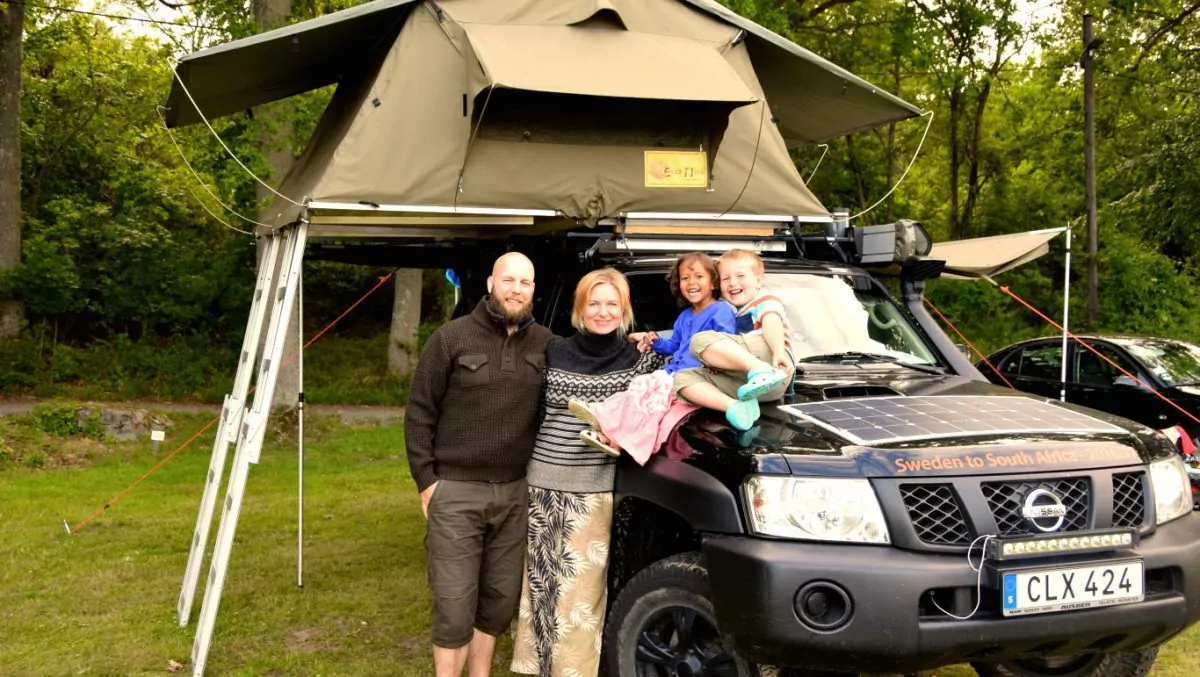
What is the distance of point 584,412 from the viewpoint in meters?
3.94

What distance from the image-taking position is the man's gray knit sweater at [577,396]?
4141 millimetres

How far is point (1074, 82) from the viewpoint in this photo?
887 inches

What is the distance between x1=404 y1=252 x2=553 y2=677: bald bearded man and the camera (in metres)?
4.13

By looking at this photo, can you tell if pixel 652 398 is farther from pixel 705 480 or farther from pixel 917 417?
pixel 917 417

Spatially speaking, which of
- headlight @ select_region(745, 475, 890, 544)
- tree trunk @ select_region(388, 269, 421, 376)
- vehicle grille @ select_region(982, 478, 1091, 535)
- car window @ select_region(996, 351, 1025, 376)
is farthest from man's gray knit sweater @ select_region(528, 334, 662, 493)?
tree trunk @ select_region(388, 269, 421, 376)

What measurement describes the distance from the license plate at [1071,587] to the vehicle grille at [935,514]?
202 millimetres

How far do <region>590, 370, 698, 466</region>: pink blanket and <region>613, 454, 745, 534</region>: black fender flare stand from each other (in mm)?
112

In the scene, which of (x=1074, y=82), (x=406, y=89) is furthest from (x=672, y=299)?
(x=1074, y=82)

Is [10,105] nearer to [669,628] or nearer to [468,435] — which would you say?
[468,435]

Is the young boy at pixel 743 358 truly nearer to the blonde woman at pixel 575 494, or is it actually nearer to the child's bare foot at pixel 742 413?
the child's bare foot at pixel 742 413

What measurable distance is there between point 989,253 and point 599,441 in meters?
6.69

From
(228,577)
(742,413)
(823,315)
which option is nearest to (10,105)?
(228,577)

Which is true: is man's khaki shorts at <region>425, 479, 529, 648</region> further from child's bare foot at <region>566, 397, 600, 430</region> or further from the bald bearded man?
child's bare foot at <region>566, 397, 600, 430</region>

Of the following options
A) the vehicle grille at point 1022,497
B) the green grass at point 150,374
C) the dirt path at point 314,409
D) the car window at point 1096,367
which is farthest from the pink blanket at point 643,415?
the green grass at point 150,374
